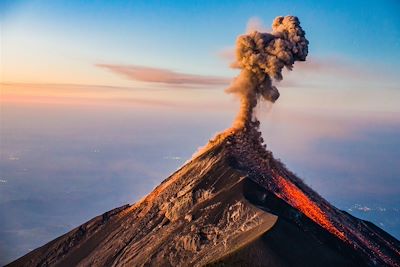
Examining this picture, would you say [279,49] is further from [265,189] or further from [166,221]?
[166,221]

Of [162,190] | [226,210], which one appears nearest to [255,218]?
[226,210]

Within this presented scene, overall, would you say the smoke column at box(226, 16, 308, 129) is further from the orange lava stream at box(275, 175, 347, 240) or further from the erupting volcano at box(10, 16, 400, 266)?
the orange lava stream at box(275, 175, 347, 240)

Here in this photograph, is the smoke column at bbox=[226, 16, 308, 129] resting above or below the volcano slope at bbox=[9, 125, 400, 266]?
above

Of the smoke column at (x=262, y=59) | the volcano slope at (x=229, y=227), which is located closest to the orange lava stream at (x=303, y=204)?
the volcano slope at (x=229, y=227)

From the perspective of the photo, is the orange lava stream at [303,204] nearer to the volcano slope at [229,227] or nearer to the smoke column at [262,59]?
the volcano slope at [229,227]

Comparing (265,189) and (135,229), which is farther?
(135,229)

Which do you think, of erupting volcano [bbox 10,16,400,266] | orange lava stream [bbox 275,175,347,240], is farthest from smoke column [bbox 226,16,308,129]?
orange lava stream [bbox 275,175,347,240]
